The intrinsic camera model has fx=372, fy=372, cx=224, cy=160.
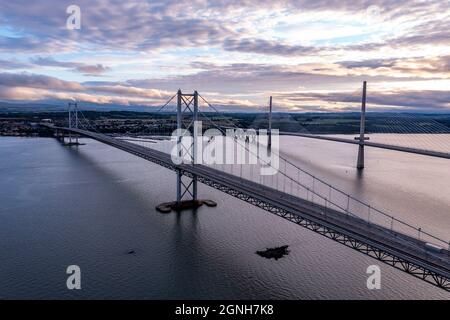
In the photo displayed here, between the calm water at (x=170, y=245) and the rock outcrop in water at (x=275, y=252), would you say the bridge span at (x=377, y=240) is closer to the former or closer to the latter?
the calm water at (x=170, y=245)

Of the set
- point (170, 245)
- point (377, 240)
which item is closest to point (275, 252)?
point (170, 245)

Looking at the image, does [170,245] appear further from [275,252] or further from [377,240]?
[377,240]

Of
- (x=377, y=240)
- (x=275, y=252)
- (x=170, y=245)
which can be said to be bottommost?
(x=170, y=245)

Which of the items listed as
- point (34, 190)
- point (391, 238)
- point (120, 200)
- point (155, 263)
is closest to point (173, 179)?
point (120, 200)

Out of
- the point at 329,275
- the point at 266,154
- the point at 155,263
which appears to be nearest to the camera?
the point at 329,275

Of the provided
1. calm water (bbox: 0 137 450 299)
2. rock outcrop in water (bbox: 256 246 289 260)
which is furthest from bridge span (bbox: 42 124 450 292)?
rock outcrop in water (bbox: 256 246 289 260)

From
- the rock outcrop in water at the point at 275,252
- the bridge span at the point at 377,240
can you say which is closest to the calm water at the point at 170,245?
the rock outcrop in water at the point at 275,252

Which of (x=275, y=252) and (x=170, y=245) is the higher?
(x=275, y=252)

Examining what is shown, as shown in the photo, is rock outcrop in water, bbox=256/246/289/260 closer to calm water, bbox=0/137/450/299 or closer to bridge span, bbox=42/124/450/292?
calm water, bbox=0/137/450/299

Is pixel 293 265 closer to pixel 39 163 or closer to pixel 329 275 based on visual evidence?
pixel 329 275
